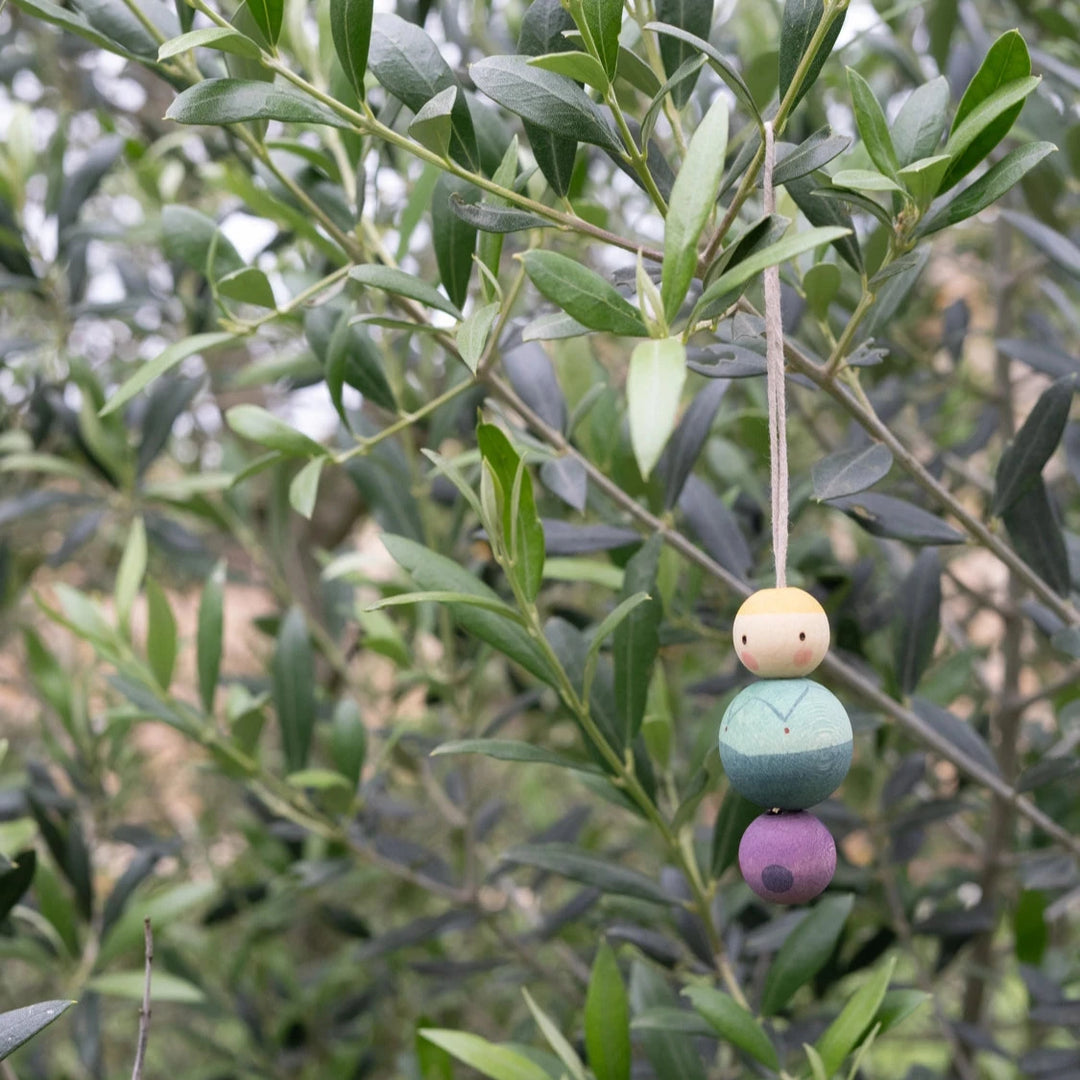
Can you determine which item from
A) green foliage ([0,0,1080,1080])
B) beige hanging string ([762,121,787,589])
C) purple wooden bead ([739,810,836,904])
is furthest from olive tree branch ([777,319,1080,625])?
purple wooden bead ([739,810,836,904])

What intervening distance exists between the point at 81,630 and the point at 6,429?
0.80 metres

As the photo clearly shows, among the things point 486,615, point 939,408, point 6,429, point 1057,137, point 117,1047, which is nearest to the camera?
point 486,615

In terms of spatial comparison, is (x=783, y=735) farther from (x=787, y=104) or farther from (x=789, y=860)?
(x=787, y=104)

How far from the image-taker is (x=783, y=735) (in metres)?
0.53

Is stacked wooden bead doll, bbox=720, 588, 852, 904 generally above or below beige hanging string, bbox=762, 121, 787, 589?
below

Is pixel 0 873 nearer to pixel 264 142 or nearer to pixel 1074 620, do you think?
pixel 264 142

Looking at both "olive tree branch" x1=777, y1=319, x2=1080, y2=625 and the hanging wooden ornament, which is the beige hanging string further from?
"olive tree branch" x1=777, y1=319, x2=1080, y2=625

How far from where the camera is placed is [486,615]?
0.78 m

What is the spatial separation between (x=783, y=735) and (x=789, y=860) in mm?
64

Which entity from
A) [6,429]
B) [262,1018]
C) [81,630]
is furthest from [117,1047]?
[81,630]

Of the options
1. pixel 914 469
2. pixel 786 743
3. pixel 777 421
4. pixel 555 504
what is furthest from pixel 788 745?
pixel 555 504

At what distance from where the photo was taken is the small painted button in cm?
54

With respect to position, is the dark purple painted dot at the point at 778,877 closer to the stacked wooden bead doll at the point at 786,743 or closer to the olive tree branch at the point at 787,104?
the stacked wooden bead doll at the point at 786,743

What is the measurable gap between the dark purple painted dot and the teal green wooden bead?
0.10 feet
